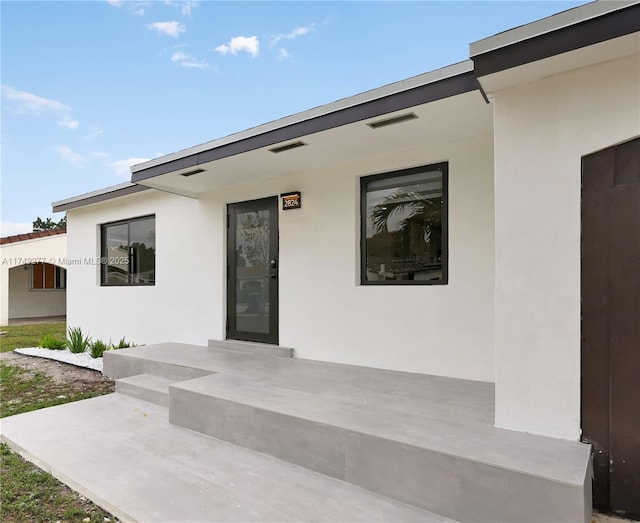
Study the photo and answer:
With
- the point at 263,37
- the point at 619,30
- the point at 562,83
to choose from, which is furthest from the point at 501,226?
the point at 263,37

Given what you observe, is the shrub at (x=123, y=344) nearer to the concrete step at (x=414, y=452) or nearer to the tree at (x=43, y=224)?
the concrete step at (x=414, y=452)

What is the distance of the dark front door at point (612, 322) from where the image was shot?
2133 mm

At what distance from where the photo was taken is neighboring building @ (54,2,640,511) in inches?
86.0

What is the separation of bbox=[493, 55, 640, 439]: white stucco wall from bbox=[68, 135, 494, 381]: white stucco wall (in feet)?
4.19

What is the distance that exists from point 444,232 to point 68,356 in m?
6.72

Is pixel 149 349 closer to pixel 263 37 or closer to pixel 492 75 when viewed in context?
pixel 492 75

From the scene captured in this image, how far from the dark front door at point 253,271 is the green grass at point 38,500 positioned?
2922 millimetres

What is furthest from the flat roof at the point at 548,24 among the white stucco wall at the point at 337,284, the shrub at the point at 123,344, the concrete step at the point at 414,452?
the shrub at the point at 123,344

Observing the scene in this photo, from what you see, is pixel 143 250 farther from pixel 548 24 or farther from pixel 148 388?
pixel 548 24

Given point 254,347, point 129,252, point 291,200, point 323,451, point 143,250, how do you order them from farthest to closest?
point 129,252 → point 143,250 → point 254,347 → point 291,200 → point 323,451

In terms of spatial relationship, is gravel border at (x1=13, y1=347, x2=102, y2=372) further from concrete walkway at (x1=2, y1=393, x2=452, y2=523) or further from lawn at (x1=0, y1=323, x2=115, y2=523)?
concrete walkway at (x1=2, y1=393, x2=452, y2=523)

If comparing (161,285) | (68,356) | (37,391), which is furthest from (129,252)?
(37,391)

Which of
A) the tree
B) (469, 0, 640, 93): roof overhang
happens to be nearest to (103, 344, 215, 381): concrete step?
(469, 0, 640, 93): roof overhang

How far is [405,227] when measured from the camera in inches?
168
